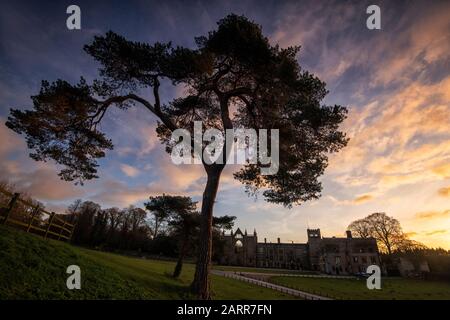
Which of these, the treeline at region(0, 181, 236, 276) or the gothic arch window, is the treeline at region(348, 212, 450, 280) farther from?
the treeline at region(0, 181, 236, 276)

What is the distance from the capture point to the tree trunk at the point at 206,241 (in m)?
11.8

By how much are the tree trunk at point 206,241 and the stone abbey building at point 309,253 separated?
62.8m

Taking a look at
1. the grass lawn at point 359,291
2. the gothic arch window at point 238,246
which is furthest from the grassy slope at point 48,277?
the gothic arch window at point 238,246

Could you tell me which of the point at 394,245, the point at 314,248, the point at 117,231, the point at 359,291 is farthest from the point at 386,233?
the point at 117,231

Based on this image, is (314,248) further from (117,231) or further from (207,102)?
(207,102)

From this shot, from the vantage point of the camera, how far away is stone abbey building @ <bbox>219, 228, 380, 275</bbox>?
70062 mm

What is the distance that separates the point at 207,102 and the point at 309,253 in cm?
7619

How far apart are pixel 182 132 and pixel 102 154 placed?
543cm

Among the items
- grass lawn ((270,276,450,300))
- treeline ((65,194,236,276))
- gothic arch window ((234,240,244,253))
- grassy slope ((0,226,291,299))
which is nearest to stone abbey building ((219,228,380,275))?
gothic arch window ((234,240,244,253))

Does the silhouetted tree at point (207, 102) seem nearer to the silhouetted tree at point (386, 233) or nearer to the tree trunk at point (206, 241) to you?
the tree trunk at point (206, 241)

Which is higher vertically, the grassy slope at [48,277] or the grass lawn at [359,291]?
the grassy slope at [48,277]

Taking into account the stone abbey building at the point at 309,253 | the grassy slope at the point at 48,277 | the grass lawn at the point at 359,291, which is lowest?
the grass lawn at the point at 359,291
